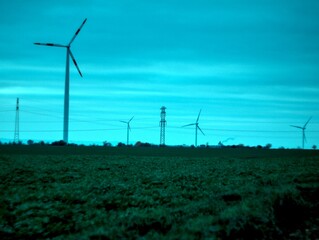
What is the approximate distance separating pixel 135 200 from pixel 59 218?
4.28 metres

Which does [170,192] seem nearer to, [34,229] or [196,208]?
[196,208]

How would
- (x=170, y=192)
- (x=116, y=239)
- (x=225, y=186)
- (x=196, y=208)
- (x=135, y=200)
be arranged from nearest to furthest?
(x=116, y=239) < (x=196, y=208) < (x=135, y=200) < (x=170, y=192) < (x=225, y=186)

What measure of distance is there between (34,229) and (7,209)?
9.15 feet

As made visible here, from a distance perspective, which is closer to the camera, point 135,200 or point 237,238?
point 237,238

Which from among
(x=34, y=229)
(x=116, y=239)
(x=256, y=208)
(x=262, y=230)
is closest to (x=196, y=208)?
(x=256, y=208)

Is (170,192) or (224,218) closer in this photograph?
(224,218)

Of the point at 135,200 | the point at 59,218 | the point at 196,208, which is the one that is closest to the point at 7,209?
the point at 59,218

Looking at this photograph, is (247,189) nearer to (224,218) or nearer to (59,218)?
(224,218)

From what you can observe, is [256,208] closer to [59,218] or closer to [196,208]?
[196,208]

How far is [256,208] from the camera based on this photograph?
14.3m

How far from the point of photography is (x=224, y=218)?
42.9 feet

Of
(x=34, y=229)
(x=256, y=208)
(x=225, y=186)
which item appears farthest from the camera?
(x=225, y=186)

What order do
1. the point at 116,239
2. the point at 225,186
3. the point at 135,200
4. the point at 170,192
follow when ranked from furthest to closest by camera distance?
1. the point at 225,186
2. the point at 170,192
3. the point at 135,200
4. the point at 116,239

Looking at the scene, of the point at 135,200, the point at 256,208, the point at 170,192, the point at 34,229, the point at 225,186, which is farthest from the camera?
the point at 225,186
